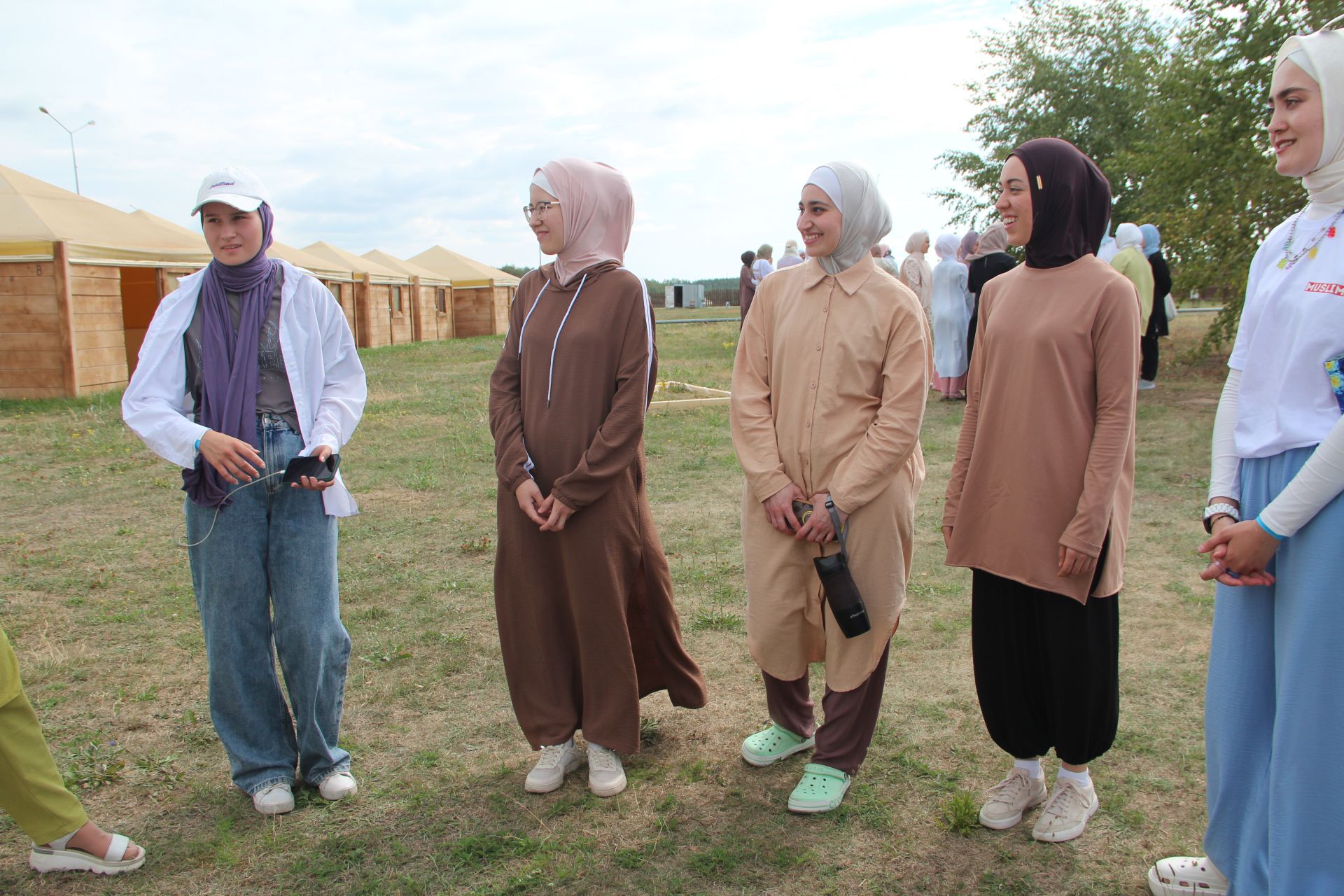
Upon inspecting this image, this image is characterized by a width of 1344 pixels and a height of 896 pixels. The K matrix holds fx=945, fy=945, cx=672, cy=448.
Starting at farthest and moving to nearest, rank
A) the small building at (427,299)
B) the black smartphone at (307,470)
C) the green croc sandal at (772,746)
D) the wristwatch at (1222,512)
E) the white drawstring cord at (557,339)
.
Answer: the small building at (427,299) → the green croc sandal at (772,746) → the white drawstring cord at (557,339) → the black smartphone at (307,470) → the wristwatch at (1222,512)

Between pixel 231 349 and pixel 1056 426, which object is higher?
pixel 231 349

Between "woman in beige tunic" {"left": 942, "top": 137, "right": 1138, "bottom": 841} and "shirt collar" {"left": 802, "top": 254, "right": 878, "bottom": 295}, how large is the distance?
14.7 inches

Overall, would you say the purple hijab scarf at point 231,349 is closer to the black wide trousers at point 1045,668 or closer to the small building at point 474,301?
the black wide trousers at point 1045,668

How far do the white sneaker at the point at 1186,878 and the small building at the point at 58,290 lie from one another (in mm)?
13855

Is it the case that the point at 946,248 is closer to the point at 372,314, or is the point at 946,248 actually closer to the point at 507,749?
the point at 507,749

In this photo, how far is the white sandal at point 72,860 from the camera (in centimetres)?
267

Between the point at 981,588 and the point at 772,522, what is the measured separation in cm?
65

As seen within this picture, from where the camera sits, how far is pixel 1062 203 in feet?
8.50

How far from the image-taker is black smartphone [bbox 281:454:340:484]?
2.81 m

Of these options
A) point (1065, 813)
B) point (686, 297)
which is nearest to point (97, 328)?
point (1065, 813)

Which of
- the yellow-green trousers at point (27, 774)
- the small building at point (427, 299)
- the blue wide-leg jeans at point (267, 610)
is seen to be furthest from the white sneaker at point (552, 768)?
the small building at point (427, 299)

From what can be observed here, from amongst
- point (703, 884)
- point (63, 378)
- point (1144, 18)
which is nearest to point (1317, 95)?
point (703, 884)

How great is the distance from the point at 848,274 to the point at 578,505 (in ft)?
3.64

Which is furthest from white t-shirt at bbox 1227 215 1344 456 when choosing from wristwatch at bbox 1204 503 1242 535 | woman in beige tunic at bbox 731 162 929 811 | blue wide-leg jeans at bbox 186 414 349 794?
blue wide-leg jeans at bbox 186 414 349 794
